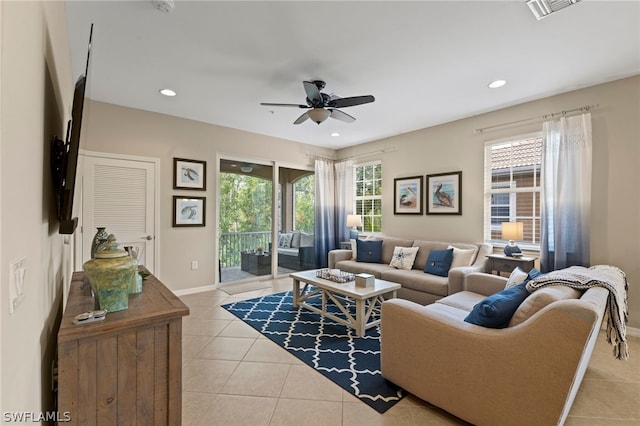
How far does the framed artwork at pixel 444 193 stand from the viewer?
14.0ft

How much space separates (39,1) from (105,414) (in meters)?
1.52

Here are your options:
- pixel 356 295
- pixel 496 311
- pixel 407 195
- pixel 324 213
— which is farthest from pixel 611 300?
pixel 324 213

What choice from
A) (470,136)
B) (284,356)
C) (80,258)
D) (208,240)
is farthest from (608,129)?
(80,258)

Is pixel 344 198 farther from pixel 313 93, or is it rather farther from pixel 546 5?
pixel 546 5

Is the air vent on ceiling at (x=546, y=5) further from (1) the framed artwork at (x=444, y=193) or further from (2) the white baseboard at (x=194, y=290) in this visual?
(2) the white baseboard at (x=194, y=290)

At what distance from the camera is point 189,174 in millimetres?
4273

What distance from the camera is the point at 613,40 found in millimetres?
2322

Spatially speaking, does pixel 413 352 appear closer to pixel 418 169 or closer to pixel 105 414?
pixel 105 414

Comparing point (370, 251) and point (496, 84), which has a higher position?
point (496, 84)

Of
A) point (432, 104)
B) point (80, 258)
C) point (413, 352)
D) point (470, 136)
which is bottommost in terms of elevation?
point (413, 352)

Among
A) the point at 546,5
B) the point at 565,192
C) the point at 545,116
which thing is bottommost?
the point at 565,192

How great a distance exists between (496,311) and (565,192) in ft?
7.98

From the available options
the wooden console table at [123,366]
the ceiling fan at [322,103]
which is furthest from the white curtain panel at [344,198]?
the wooden console table at [123,366]

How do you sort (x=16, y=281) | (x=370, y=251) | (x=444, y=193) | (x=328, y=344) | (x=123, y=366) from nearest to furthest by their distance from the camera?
(x=16, y=281), (x=123, y=366), (x=328, y=344), (x=444, y=193), (x=370, y=251)
